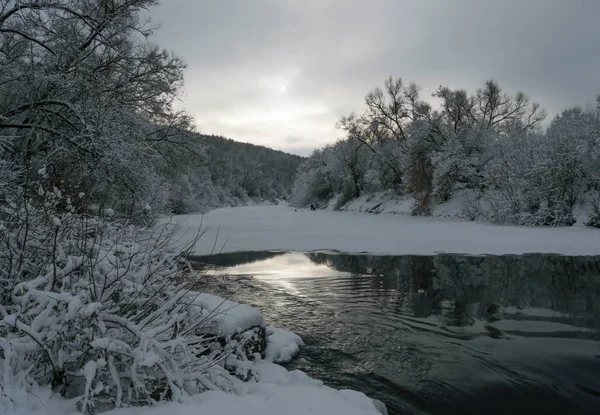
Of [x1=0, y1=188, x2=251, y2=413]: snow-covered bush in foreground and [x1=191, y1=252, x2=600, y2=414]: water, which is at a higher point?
[x1=0, y1=188, x2=251, y2=413]: snow-covered bush in foreground

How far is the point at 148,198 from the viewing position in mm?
11977

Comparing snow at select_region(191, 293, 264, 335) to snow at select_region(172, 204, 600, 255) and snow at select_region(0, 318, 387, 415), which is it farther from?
snow at select_region(172, 204, 600, 255)

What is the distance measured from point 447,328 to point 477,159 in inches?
980

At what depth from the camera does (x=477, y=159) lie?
28328 mm

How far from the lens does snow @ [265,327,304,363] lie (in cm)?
529

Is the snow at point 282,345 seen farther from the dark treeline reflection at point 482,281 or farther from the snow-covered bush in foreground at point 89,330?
the dark treeline reflection at point 482,281

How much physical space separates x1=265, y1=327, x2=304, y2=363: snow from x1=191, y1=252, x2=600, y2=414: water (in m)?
0.16

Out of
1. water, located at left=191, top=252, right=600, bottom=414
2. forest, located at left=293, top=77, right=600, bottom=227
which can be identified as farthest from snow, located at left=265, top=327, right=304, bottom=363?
forest, located at left=293, top=77, right=600, bottom=227

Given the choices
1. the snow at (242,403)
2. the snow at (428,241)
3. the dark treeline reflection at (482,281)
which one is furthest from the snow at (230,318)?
the snow at (428,241)

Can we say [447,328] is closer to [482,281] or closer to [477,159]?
[482,281]

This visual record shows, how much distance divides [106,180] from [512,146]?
24322 mm

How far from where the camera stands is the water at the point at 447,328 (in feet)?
15.0

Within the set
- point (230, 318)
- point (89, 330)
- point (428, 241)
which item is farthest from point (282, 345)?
point (428, 241)

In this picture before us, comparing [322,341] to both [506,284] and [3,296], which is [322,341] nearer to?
[3,296]
